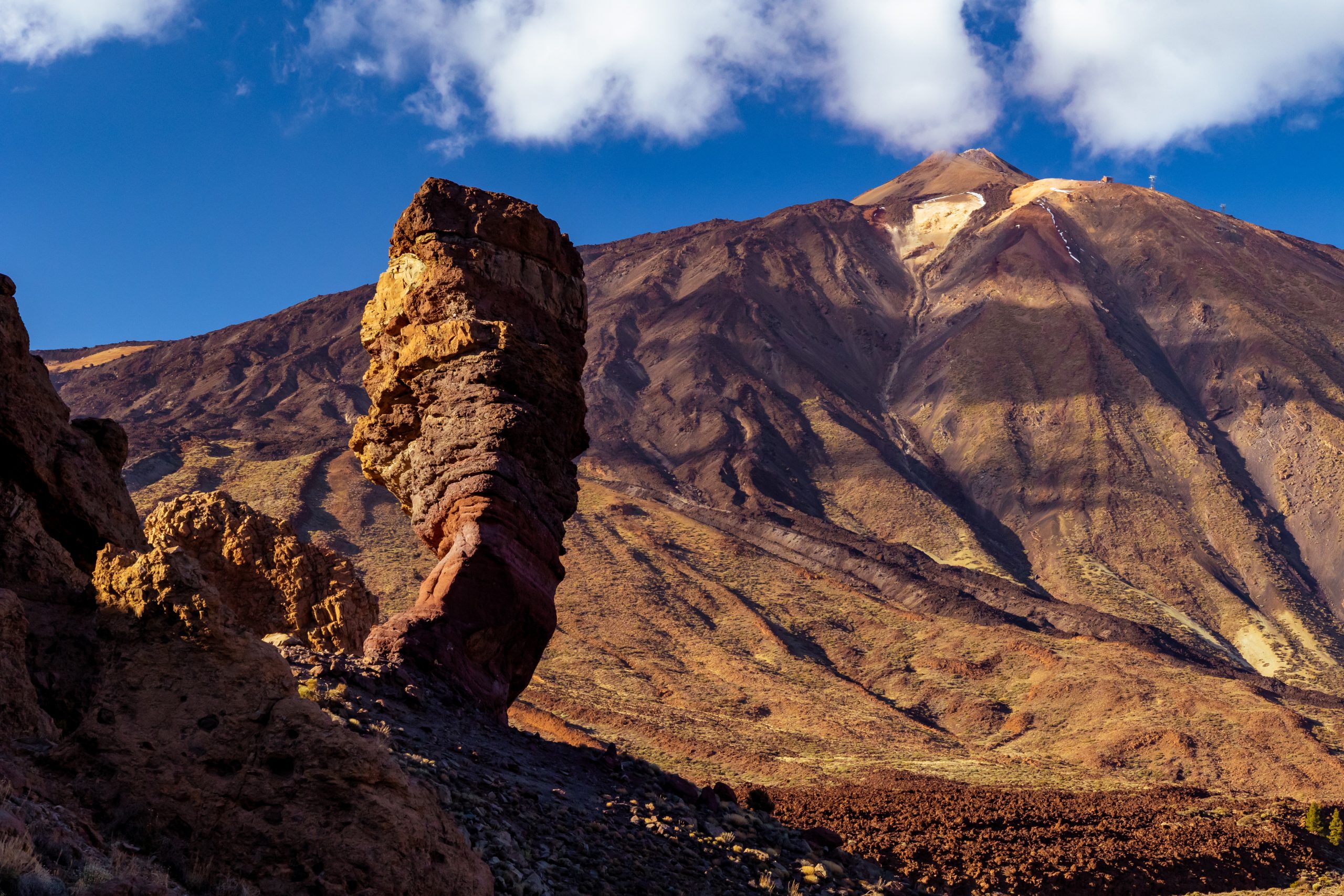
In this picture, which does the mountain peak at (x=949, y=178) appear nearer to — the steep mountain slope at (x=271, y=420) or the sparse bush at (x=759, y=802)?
the steep mountain slope at (x=271, y=420)

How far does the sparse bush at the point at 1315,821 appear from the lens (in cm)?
2061

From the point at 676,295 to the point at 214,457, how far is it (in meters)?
62.1

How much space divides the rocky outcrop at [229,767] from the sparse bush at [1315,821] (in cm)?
1913

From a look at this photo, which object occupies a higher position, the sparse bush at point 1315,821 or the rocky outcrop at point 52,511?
the sparse bush at point 1315,821

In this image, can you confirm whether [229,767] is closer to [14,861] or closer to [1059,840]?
[14,861]

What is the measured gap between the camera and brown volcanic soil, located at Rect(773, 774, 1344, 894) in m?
15.0

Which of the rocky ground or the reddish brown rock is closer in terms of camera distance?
the reddish brown rock

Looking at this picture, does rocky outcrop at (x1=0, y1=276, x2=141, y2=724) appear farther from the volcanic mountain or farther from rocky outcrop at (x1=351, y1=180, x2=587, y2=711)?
the volcanic mountain

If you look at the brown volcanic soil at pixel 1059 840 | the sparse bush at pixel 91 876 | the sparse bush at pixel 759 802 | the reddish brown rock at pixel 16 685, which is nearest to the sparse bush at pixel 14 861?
the sparse bush at pixel 91 876

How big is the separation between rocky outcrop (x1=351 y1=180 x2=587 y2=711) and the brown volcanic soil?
538 centimetres

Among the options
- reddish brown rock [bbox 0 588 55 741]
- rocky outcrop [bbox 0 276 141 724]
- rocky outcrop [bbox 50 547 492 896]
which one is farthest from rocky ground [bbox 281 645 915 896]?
reddish brown rock [bbox 0 588 55 741]

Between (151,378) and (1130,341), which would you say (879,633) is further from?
(151,378)

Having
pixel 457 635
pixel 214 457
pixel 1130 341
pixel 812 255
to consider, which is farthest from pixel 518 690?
pixel 812 255

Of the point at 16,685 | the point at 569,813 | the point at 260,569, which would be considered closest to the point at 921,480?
the point at 260,569
